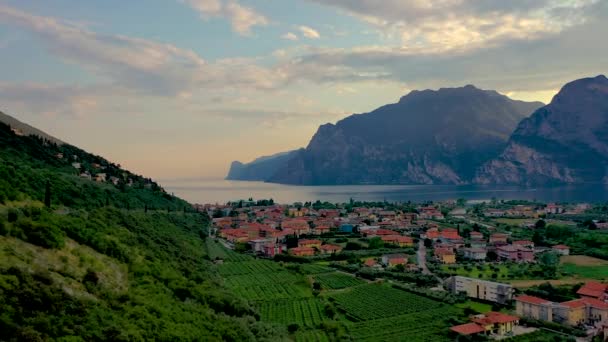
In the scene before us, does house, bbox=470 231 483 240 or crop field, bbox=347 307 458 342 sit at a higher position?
house, bbox=470 231 483 240

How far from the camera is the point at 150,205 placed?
48.7 metres

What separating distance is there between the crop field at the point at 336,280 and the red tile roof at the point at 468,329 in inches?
439

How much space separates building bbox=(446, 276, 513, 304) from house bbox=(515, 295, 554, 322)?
189 cm

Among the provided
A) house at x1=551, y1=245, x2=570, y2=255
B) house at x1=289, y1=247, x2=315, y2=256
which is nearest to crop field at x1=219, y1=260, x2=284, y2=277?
house at x1=289, y1=247, x2=315, y2=256

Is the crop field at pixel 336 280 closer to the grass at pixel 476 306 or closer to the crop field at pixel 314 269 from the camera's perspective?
the crop field at pixel 314 269

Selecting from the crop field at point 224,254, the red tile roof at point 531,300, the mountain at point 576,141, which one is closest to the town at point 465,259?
the red tile roof at point 531,300

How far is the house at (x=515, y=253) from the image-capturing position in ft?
151

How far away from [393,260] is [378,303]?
1381 cm

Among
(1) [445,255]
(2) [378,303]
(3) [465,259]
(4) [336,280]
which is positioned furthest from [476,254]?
(2) [378,303]

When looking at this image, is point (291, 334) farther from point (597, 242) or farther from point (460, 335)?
point (597, 242)

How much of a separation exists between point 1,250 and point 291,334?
14.2 m

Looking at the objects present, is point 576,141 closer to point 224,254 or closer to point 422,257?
point 422,257

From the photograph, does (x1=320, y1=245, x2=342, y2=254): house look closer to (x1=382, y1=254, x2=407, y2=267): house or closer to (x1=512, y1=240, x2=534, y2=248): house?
(x1=382, y1=254, x2=407, y2=267): house

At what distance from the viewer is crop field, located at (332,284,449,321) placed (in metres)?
27.5
